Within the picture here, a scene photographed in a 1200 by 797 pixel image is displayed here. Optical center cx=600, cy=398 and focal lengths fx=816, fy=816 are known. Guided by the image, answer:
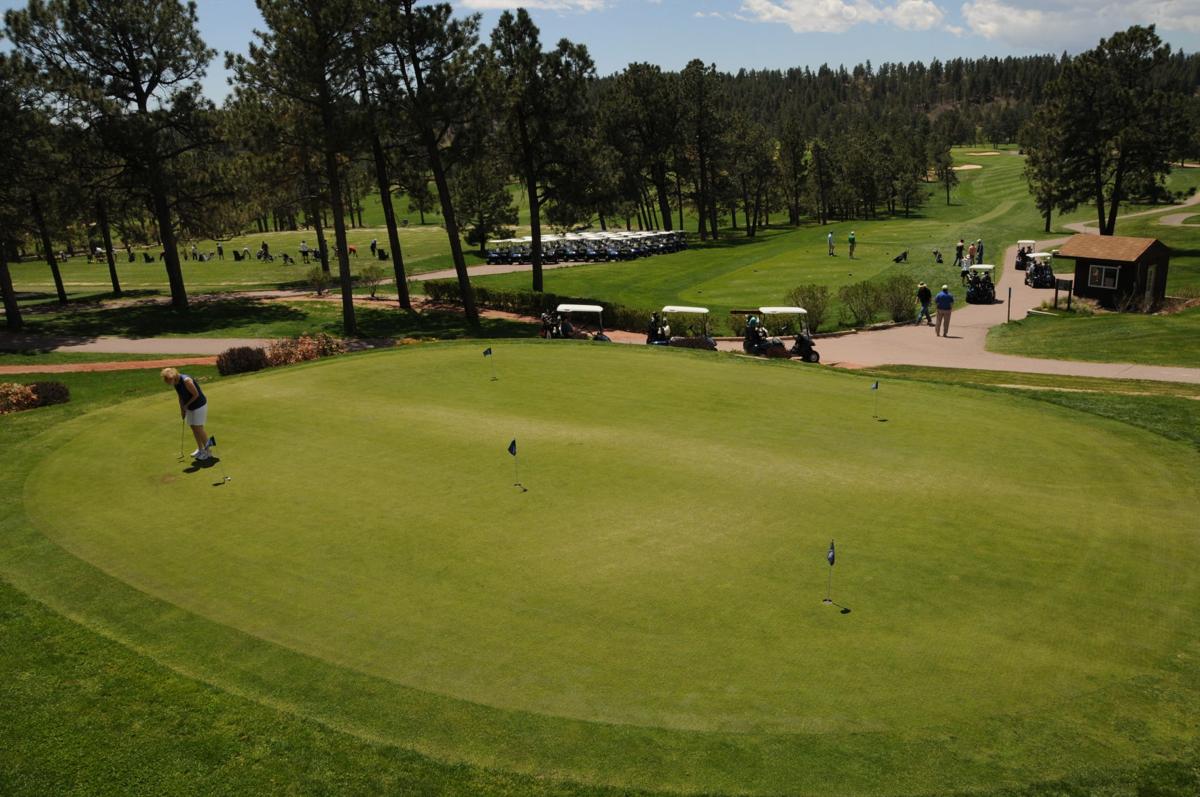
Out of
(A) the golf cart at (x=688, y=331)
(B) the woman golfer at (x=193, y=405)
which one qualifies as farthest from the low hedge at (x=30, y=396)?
(A) the golf cart at (x=688, y=331)

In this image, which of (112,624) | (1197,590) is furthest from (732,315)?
(112,624)

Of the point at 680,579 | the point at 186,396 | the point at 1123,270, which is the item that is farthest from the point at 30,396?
the point at 1123,270

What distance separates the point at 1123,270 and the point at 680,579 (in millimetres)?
43258

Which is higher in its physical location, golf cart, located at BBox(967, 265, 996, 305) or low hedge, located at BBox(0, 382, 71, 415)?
low hedge, located at BBox(0, 382, 71, 415)

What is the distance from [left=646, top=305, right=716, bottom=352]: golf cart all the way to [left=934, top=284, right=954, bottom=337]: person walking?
11.2 m

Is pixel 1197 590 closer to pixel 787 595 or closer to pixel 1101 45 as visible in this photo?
pixel 787 595

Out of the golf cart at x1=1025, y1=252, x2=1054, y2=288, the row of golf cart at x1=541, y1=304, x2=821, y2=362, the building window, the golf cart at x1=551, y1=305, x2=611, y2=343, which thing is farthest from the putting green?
the golf cart at x1=1025, y1=252, x2=1054, y2=288

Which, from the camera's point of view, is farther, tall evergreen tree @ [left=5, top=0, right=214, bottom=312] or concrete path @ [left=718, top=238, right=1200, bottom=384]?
tall evergreen tree @ [left=5, top=0, right=214, bottom=312]

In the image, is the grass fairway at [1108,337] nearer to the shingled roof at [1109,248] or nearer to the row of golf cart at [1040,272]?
the shingled roof at [1109,248]

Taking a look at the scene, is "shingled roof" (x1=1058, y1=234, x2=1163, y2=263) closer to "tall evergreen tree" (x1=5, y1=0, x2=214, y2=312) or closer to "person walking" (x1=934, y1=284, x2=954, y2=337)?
"person walking" (x1=934, y1=284, x2=954, y2=337)

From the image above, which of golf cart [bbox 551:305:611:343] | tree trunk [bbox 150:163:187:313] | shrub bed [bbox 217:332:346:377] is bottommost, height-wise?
golf cart [bbox 551:305:611:343]

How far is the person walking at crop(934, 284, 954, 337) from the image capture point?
39.5 meters

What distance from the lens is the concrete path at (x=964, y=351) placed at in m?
30.2

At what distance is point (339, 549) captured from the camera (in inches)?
484
